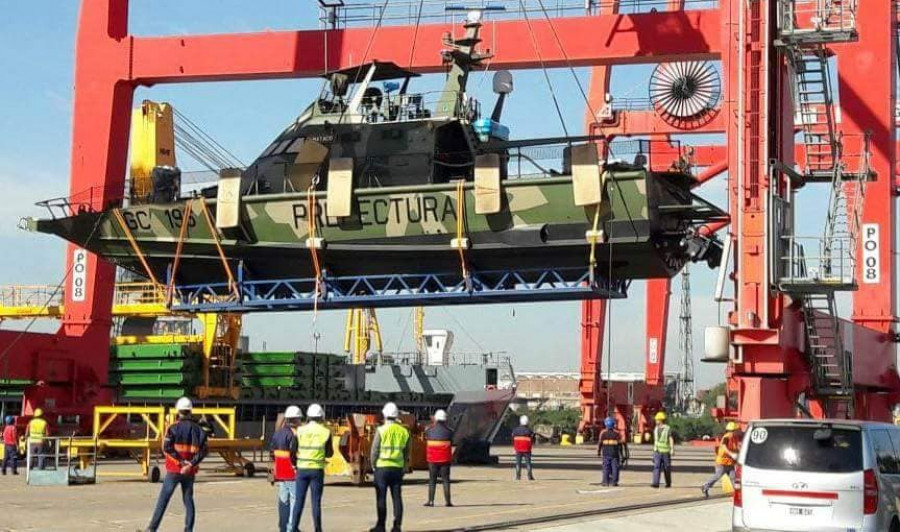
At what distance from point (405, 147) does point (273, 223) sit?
316cm

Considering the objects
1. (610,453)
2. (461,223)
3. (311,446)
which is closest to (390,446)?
(311,446)

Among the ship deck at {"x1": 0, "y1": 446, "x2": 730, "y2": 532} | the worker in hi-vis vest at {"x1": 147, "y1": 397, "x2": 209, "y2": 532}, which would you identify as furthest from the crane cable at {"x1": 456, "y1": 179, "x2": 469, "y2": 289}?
the worker in hi-vis vest at {"x1": 147, "y1": 397, "x2": 209, "y2": 532}

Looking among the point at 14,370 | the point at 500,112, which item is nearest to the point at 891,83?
the point at 500,112

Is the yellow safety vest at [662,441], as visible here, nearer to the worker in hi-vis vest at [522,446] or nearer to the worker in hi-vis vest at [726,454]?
the worker in hi-vis vest at [726,454]

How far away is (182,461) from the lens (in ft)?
44.1

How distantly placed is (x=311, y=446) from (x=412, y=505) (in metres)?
5.74

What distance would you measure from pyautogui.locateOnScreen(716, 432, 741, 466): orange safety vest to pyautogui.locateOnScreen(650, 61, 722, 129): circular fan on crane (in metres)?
23.6

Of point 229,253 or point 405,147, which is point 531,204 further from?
point 229,253

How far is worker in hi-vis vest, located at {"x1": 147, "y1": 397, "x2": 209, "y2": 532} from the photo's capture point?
13.4m

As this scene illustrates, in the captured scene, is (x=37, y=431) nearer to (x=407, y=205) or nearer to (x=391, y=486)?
(x=407, y=205)

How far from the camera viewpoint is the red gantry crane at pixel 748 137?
77.6 feet

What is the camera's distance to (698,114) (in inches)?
1729

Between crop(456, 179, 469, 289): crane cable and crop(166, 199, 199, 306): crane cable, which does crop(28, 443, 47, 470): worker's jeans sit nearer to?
crop(166, 199, 199, 306): crane cable

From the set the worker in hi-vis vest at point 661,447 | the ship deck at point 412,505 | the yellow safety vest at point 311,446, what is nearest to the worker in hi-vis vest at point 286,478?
the yellow safety vest at point 311,446
